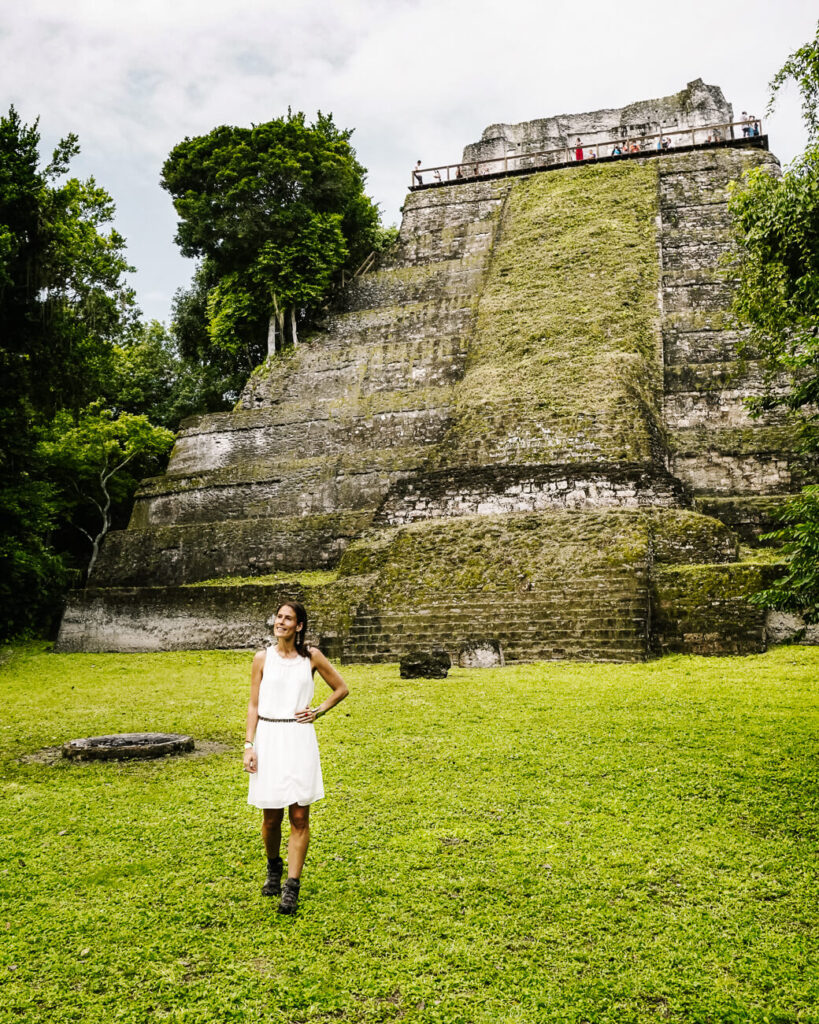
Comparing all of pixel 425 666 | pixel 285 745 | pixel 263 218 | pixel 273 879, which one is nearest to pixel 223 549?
pixel 425 666

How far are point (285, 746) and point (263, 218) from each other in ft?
63.6

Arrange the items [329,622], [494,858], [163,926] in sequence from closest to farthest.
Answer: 1. [163,926]
2. [494,858]
3. [329,622]

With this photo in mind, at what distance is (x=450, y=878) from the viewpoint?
3506 millimetres

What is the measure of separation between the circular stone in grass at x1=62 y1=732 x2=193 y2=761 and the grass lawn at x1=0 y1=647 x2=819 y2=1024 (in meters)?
0.17

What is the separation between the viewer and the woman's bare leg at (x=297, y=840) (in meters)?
3.21

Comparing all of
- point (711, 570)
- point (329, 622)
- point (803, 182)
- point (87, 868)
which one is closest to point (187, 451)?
point (329, 622)

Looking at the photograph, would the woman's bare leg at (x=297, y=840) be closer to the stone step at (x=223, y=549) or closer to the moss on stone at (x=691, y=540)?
the moss on stone at (x=691, y=540)

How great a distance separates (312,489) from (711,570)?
8350 millimetres

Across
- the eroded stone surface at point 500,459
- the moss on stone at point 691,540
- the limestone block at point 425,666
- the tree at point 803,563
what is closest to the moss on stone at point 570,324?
the eroded stone surface at point 500,459

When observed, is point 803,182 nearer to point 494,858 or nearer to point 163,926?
point 494,858

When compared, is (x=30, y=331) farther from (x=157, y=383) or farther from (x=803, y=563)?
(x=157, y=383)

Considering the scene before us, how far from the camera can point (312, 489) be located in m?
15.6

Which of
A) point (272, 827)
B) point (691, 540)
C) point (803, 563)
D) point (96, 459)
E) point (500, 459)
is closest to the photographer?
point (272, 827)

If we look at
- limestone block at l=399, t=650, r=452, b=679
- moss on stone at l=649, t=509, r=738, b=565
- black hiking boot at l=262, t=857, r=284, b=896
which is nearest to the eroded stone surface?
moss on stone at l=649, t=509, r=738, b=565
